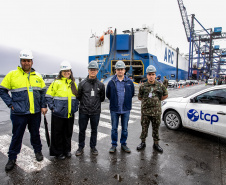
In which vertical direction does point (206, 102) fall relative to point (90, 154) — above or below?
above

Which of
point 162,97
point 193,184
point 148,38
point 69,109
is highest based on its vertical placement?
point 148,38

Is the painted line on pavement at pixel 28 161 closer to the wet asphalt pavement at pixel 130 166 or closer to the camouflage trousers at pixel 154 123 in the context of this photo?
the wet asphalt pavement at pixel 130 166

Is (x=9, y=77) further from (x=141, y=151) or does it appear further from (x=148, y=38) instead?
(x=148, y=38)

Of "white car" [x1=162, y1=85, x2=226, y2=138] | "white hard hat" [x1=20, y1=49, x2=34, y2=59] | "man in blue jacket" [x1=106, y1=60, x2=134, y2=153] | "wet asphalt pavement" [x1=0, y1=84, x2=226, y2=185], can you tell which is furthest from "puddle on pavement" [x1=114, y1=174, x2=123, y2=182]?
"white car" [x1=162, y1=85, x2=226, y2=138]

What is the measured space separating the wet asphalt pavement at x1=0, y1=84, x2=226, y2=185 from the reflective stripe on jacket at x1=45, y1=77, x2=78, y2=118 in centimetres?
101

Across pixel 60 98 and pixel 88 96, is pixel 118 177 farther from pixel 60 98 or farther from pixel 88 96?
pixel 60 98

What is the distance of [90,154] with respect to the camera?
11.3ft

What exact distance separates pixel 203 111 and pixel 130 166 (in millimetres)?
2470

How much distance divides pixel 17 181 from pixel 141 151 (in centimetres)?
249

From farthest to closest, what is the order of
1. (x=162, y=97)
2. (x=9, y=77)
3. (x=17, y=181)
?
1. (x=162, y=97)
2. (x=9, y=77)
3. (x=17, y=181)

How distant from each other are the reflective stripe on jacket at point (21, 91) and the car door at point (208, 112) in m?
3.94

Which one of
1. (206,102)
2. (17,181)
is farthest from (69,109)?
(206,102)

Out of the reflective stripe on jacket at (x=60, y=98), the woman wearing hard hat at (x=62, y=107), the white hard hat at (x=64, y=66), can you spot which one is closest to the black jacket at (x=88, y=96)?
the woman wearing hard hat at (x=62, y=107)

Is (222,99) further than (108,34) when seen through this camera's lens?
No
